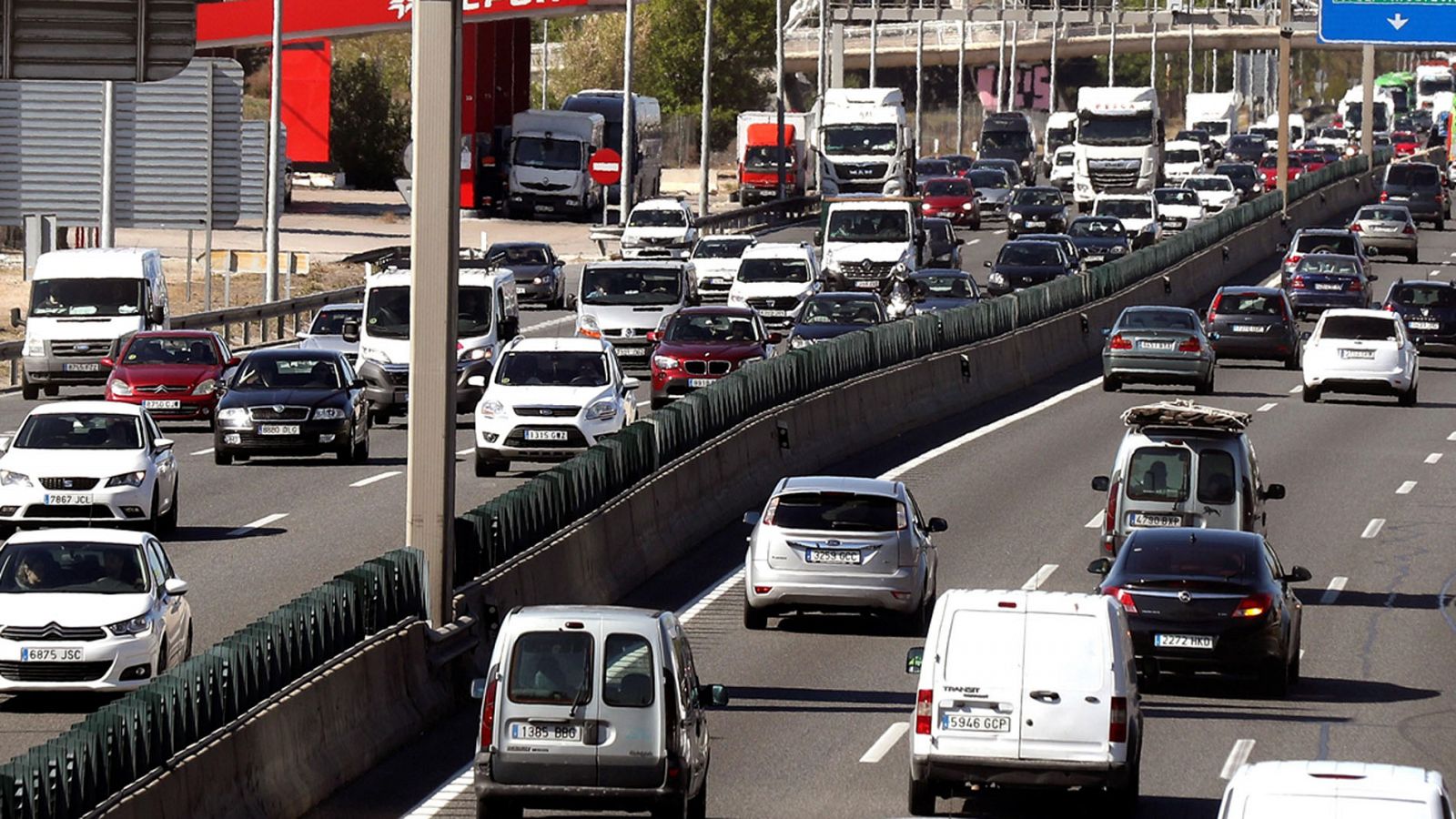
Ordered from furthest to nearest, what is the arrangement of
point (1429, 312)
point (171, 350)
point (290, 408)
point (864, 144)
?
point (864, 144)
point (1429, 312)
point (171, 350)
point (290, 408)

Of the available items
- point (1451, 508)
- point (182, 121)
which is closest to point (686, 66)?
point (182, 121)

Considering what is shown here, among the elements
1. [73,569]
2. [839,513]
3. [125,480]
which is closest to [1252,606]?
[839,513]

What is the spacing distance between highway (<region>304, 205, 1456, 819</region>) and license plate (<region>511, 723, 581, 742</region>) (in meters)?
1.87

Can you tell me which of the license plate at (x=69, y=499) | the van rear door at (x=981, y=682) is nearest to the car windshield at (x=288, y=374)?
the license plate at (x=69, y=499)

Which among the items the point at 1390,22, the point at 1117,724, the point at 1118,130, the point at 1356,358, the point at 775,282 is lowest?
the point at 1117,724

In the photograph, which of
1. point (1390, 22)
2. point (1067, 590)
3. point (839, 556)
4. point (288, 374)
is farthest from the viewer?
point (1390, 22)

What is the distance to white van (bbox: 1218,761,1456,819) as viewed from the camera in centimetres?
1122

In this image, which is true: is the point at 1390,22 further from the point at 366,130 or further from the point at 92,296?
the point at 366,130

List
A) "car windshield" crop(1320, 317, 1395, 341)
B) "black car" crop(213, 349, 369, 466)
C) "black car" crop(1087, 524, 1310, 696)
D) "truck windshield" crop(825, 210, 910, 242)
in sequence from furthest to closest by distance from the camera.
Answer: "truck windshield" crop(825, 210, 910, 242) → "car windshield" crop(1320, 317, 1395, 341) → "black car" crop(213, 349, 369, 466) → "black car" crop(1087, 524, 1310, 696)

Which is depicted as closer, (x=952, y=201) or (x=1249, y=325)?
(x=1249, y=325)

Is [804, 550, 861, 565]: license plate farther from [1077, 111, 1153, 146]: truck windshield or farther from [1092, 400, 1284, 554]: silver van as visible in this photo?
[1077, 111, 1153, 146]: truck windshield

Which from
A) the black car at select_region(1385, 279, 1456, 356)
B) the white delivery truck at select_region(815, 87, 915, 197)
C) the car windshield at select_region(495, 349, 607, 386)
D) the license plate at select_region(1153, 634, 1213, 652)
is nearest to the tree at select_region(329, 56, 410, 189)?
the white delivery truck at select_region(815, 87, 915, 197)

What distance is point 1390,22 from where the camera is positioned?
68062 millimetres

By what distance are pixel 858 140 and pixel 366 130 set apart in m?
38.0
